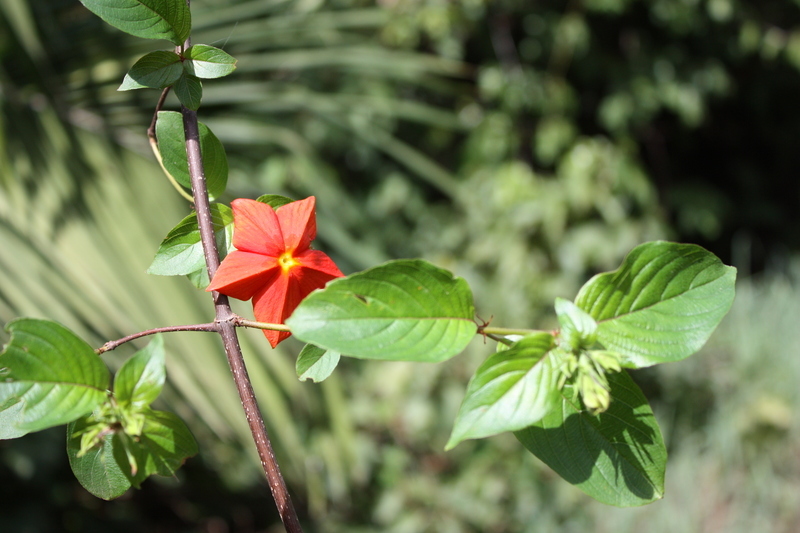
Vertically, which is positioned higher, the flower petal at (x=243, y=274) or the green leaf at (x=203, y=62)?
the green leaf at (x=203, y=62)

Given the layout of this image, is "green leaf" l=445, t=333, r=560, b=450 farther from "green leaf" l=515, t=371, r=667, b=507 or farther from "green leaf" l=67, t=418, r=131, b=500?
"green leaf" l=67, t=418, r=131, b=500

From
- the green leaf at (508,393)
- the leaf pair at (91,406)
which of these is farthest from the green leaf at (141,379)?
the green leaf at (508,393)

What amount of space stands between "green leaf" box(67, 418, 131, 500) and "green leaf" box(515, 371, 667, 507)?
150 mm

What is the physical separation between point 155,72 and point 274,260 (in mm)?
87

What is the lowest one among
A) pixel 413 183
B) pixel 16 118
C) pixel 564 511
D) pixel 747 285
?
pixel 747 285

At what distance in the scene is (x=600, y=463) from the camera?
24 cm

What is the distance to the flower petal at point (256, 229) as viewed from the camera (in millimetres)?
262

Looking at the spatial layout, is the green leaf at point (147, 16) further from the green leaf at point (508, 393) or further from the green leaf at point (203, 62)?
the green leaf at point (508, 393)

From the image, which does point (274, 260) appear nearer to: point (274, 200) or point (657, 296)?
point (274, 200)

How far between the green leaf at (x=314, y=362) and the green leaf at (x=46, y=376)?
0.07 m

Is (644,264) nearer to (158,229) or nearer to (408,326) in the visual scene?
(408,326)

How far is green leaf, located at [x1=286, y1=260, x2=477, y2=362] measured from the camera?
0.69 feet

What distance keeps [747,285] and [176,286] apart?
85.3 inches

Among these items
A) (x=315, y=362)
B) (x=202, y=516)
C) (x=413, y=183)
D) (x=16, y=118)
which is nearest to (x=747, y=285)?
(x=413, y=183)
